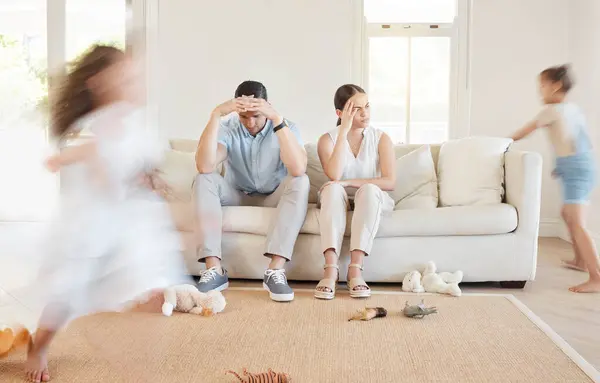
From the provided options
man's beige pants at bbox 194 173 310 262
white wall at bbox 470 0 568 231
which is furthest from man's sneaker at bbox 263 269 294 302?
white wall at bbox 470 0 568 231

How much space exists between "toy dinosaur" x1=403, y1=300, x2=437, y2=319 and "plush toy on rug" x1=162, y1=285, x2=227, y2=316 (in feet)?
2.32

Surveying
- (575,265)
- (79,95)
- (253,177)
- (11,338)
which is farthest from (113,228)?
(575,265)

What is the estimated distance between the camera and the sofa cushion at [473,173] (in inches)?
139

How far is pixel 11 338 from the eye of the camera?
6.67ft

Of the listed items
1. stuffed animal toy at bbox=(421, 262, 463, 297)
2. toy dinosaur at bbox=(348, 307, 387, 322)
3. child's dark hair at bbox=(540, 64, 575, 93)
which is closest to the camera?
toy dinosaur at bbox=(348, 307, 387, 322)

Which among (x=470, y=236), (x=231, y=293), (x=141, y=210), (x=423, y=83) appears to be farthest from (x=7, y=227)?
(x=423, y=83)

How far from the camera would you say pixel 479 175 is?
11.7 feet

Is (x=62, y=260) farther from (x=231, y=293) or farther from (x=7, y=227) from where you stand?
(x=231, y=293)

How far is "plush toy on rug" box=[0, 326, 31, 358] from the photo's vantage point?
2.01m

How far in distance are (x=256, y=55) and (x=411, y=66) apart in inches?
49.5

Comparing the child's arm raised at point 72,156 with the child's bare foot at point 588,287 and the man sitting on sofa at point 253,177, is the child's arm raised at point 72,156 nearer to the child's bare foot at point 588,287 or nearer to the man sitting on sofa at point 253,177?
the man sitting on sofa at point 253,177

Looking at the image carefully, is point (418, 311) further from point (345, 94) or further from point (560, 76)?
point (560, 76)

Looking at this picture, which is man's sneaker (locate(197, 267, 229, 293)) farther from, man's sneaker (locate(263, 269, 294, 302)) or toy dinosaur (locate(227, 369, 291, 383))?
toy dinosaur (locate(227, 369, 291, 383))

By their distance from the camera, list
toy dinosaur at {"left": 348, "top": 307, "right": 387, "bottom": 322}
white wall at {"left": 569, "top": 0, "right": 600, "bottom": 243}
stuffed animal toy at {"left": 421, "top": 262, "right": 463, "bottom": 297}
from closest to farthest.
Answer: toy dinosaur at {"left": 348, "top": 307, "right": 387, "bottom": 322}, stuffed animal toy at {"left": 421, "top": 262, "right": 463, "bottom": 297}, white wall at {"left": 569, "top": 0, "right": 600, "bottom": 243}
